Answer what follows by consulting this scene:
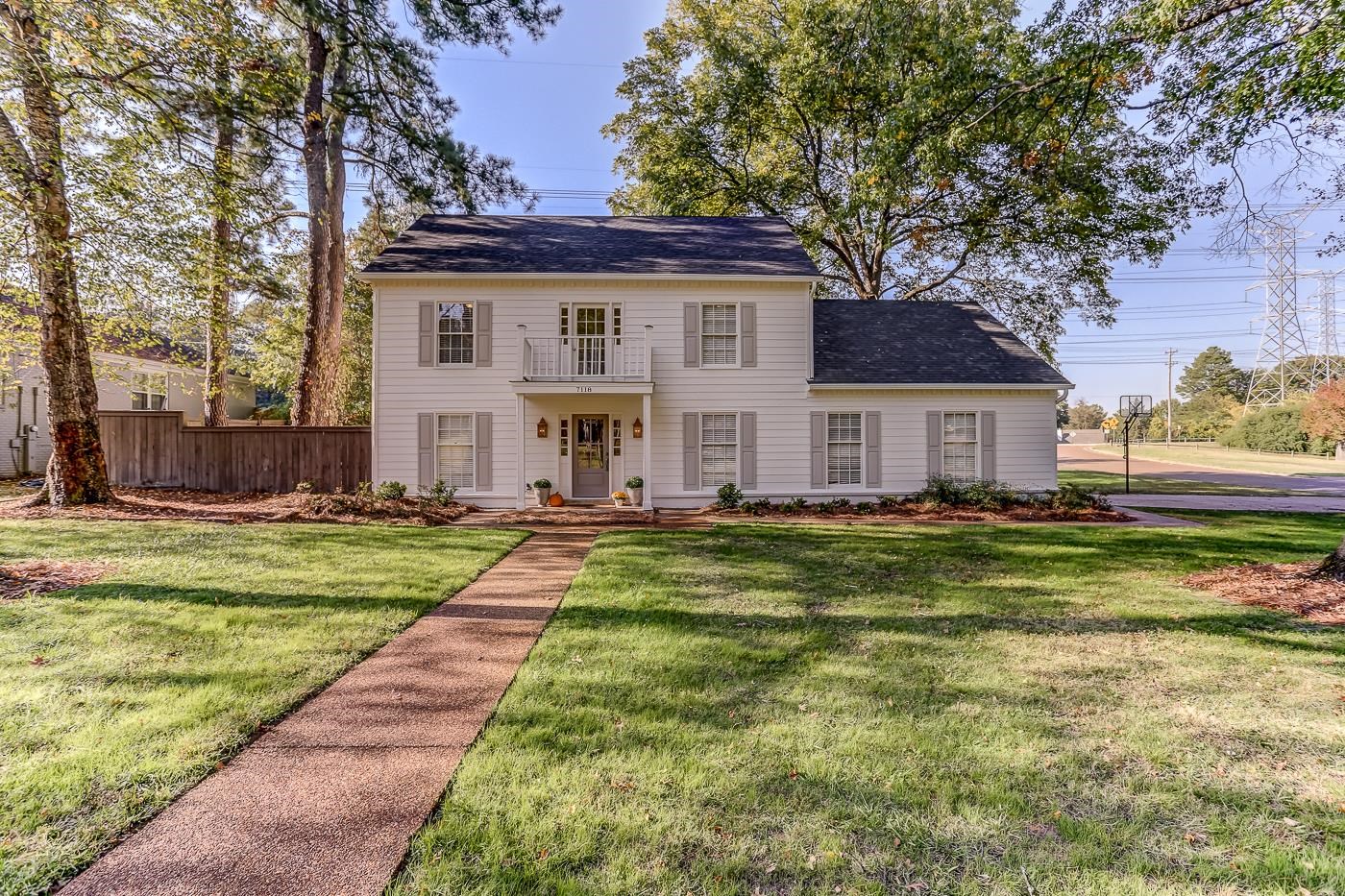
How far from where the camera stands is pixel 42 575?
5.61 meters

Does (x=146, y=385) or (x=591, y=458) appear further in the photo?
(x=146, y=385)

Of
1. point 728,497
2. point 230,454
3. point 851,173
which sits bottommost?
point 728,497

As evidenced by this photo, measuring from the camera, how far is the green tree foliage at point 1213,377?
61.1 m

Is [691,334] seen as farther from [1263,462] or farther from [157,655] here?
[1263,462]

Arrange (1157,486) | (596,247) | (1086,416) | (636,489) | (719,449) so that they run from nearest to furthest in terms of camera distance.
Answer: (636,489) → (719,449) → (596,247) → (1157,486) → (1086,416)

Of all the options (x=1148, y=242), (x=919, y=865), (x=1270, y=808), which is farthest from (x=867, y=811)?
(x=1148, y=242)

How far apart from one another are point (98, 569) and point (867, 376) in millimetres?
13149

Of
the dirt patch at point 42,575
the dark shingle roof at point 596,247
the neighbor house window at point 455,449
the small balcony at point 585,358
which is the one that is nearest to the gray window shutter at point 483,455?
the neighbor house window at point 455,449

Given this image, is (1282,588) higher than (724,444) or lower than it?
lower

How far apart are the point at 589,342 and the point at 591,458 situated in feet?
8.86

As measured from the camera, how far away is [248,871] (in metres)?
2.09

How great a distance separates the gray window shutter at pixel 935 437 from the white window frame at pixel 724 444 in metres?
4.51

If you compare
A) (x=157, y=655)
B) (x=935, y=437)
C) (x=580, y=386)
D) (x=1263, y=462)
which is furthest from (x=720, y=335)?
(x=1263, y=462)

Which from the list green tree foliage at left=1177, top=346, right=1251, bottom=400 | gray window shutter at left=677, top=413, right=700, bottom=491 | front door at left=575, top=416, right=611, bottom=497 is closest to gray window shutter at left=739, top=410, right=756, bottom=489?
gray window shutter at left=677, top=413, right=700, bottom=491
